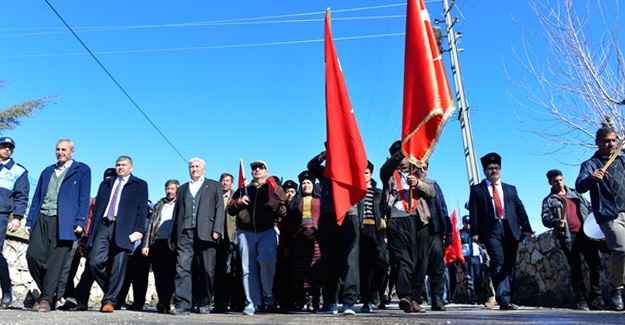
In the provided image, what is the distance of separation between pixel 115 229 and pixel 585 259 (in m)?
5.90

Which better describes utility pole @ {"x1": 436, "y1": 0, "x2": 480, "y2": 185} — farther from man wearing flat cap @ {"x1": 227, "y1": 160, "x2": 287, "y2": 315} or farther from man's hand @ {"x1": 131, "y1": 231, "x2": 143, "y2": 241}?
man's hand @ {"x1": 131, "y1": 231, "x2": 143, "y2": 241}

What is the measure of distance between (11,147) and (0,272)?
1.60 metres

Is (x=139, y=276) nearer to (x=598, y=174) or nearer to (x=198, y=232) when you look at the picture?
(x=198, y=232)

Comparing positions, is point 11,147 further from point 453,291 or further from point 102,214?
point 453,291

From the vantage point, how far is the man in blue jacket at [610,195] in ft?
20.1

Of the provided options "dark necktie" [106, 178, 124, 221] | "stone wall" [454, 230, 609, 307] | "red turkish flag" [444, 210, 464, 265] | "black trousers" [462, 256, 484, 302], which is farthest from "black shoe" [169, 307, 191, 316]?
"red turkish flag" [444, 210, 464, 265]

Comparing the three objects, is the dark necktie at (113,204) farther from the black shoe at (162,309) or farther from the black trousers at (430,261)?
the black trousers at (430,261)

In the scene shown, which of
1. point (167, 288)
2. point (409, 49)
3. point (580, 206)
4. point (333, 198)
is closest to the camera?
point (333, 198)

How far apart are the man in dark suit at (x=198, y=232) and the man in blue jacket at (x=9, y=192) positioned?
1976mm

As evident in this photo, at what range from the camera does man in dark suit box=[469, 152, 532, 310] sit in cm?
717

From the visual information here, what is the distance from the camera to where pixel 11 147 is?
7.49m

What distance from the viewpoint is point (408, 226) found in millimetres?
6844

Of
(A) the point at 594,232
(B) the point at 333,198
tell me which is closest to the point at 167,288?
(B) the point at 333,198

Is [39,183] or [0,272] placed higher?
[39,183]
